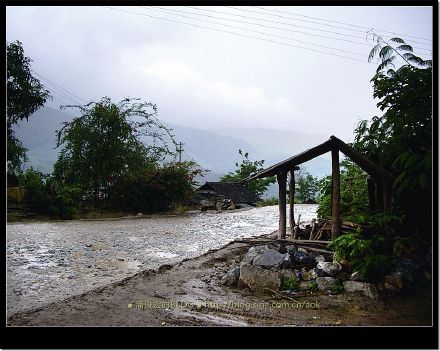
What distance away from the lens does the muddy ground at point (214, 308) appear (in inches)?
174

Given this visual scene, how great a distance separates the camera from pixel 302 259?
21.5 ft

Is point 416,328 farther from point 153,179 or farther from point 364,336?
point 153,179

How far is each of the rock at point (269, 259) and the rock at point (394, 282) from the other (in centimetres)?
165

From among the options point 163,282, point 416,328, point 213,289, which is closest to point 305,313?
point 416,328

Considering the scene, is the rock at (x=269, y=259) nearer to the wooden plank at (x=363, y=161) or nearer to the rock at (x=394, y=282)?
the rock at (x=394, y=282)

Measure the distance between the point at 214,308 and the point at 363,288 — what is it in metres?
2.16

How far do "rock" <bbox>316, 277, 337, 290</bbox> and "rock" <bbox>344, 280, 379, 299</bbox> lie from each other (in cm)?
20

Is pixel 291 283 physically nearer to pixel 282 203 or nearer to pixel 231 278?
pixel 231 278

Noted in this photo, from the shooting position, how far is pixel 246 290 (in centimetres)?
587

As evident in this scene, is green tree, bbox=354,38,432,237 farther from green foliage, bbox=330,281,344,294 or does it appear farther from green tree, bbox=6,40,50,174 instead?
green tree, bbox=6,40,50,174

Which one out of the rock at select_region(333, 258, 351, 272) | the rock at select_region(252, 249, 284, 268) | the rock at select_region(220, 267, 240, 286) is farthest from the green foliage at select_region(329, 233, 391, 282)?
the rock at select_region(220, 267, 240, 286)

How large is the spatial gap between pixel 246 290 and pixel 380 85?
3844mm
